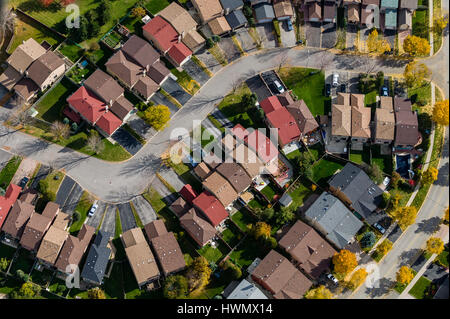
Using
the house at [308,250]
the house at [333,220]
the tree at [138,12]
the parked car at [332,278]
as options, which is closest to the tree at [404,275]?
the house at [333,220]

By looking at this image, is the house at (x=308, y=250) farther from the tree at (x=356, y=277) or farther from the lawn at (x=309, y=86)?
the lawn at (x=309, y=86)

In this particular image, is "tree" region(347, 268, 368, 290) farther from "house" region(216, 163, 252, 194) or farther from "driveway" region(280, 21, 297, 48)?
"driveway" region(280, 21, 297, 48)

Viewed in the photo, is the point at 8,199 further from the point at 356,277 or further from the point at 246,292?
the point at 356,277

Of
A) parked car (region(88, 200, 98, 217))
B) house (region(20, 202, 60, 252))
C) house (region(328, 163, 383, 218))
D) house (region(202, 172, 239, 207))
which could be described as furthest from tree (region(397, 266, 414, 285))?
house (region(20, 202, 60, 252))

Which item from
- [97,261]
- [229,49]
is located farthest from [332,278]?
[229,49]

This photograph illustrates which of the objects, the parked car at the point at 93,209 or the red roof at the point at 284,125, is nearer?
the parked car at the point at 93,209
